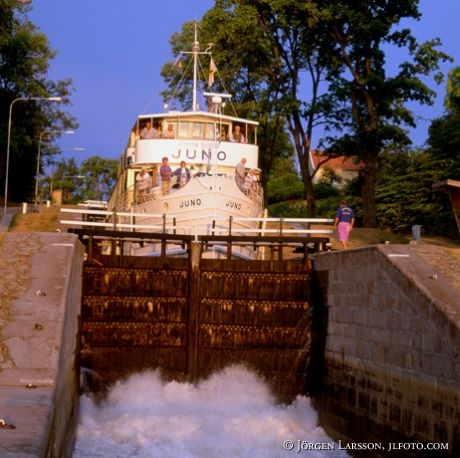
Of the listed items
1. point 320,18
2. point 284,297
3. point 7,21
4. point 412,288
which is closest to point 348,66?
point 320,18

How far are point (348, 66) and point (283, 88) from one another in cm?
448

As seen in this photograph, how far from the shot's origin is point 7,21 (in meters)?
28.0

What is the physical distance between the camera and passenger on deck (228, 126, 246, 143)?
21281 mm

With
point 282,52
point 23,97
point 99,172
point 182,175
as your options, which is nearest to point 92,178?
point 99,172

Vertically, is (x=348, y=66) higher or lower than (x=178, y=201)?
higher

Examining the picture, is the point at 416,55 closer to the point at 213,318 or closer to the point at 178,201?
the point at 178,201

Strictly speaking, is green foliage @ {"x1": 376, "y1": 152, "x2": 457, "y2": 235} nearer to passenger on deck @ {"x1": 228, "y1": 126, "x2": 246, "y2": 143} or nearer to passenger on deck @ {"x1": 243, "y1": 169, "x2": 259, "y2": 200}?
passenger on deck @ {"x1": 228, "y1": 126, "x2": 246, "y2": 143}

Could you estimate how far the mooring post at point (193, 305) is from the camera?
15.4 meters

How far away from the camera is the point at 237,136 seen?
21.5 meters

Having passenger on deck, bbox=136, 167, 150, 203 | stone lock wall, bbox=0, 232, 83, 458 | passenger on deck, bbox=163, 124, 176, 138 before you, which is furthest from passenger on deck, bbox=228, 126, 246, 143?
stone lock wall, bbox=0, 232, 83, 458

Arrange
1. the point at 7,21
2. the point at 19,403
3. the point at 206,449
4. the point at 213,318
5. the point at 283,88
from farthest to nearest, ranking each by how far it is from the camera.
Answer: the point at 283,88, the point at 7,21, the point at 213,318, the point at 206,449, the point at 19,403

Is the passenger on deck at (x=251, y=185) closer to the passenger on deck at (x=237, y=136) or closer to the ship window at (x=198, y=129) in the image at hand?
the passenger on deck at (x=237, y=136)

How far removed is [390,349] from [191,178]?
823cm

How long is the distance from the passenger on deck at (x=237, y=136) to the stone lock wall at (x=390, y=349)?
7110 mm
